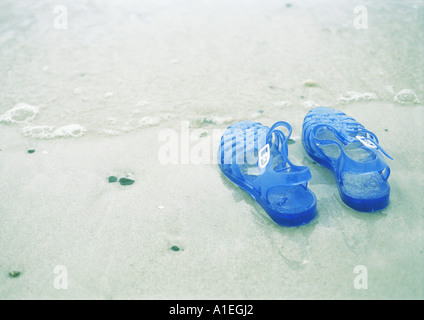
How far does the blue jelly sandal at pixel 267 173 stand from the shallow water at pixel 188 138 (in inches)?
3.2

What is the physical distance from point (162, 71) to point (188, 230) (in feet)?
6.02

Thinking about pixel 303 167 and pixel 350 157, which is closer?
pixel 303 167

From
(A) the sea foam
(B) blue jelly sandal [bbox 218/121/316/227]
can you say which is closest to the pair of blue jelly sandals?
(B) blue jelly sandal [bbox 218/121/316/227]

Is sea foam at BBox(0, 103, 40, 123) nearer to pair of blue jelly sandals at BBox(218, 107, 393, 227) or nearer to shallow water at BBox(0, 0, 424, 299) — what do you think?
shallow water at BBox(0, 0, 424, 299)

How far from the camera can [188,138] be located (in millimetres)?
2602

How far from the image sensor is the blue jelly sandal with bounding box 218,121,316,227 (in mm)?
1915

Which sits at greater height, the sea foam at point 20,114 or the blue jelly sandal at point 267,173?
the blue jelly sandal at point 267,173

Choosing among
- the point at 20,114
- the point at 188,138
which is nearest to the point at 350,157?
the point at 188,138

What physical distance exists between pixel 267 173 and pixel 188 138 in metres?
0.81

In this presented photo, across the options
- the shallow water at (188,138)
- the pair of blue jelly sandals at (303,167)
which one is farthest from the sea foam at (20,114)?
the pair of blue jelly sandals at (303,167)

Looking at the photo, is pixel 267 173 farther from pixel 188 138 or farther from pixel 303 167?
pixel 188 138

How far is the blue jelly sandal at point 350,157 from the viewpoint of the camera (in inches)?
77.6

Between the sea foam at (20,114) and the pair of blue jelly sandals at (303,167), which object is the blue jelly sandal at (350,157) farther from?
the sea foam at (20,114)

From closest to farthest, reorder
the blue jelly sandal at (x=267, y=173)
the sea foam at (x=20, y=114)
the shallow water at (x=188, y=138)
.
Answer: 1. the shallow water at (x=188, y=138)
2. the blue jelly sandal at (x=267, y=173)
3. the sea foam at (x=20, y=114)
